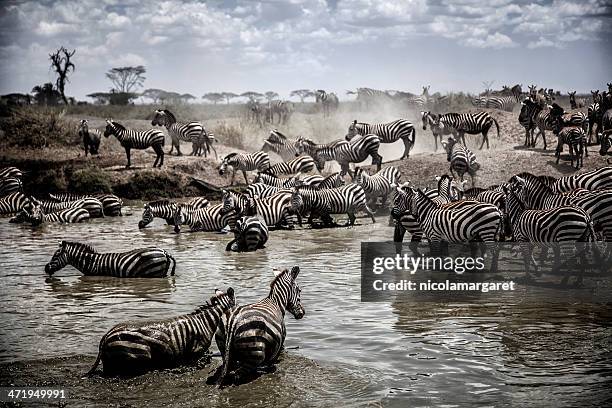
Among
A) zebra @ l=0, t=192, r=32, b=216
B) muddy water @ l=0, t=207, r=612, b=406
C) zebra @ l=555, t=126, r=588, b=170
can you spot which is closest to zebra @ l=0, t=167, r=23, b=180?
zebra @ l=0, t=192, r=32, b=216

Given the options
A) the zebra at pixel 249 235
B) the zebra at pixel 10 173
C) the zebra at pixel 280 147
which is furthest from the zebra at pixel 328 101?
the zebra at pixel 249 235

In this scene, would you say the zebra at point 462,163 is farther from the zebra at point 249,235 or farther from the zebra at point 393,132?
the zebra at point 249,235

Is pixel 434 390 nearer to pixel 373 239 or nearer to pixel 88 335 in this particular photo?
pixel 88 335

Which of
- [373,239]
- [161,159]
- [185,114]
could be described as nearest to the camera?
[373,239]

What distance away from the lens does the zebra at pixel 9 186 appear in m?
18.8

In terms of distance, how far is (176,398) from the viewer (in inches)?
228

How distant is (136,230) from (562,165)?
29.4ft

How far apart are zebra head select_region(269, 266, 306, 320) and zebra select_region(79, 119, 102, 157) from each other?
15545 mm

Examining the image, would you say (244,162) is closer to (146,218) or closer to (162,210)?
(162,210)

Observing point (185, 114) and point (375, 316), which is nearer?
point (375, 316)

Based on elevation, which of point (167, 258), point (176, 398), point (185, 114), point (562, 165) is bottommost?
point (176, 398)

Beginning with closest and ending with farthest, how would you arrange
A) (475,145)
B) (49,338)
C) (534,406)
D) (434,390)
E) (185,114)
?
(534,406) → (434,390) → (49,338) → (475,145) → (185,114)

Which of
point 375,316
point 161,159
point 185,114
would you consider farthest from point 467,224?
point 185,114

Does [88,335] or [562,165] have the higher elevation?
[562,165]
